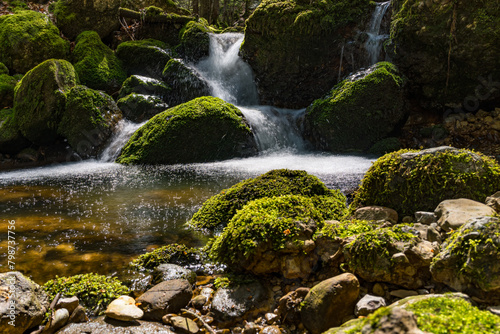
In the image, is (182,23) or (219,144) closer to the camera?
(219,144)

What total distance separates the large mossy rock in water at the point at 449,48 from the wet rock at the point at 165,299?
11.3 meters

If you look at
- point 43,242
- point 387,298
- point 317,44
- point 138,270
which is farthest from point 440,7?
point 43,242

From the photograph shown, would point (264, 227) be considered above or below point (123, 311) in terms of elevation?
above

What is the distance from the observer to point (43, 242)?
4.55 metres

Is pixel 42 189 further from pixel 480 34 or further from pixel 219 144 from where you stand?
pixel 480 34

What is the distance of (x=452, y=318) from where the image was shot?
1649mm

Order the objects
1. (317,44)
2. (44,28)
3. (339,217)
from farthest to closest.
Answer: (44,28) < (317,44) < (339,217)

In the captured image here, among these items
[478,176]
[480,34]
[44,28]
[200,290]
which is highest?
[44,28]

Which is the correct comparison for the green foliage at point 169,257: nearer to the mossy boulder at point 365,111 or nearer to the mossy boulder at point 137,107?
the mossy boulder at point 365,111

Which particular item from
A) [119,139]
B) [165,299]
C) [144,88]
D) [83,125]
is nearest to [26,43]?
[144,88]

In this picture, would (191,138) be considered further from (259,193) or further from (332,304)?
(332,304)

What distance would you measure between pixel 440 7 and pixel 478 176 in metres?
9.34

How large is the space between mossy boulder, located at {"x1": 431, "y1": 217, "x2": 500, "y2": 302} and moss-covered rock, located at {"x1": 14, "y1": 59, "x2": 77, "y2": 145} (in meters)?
12.7

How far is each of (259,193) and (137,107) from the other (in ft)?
31.6
